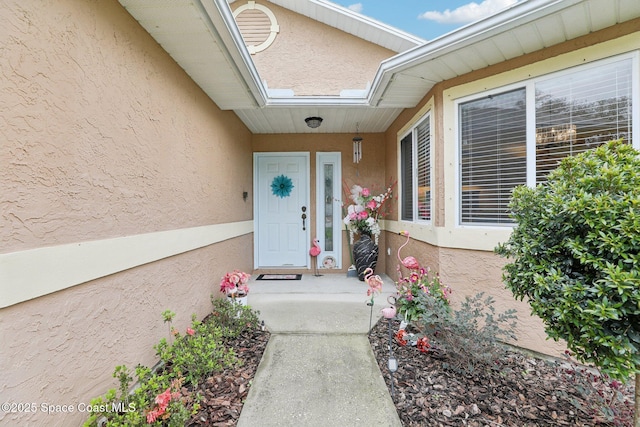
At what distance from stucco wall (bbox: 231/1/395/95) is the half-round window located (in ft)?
0.87

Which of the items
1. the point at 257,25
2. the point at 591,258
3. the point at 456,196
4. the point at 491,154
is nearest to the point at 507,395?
the point at 591,258

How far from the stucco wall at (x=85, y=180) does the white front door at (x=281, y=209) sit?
8.09 feet

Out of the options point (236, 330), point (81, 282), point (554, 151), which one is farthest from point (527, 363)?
point (81, 282)

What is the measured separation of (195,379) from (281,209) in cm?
335

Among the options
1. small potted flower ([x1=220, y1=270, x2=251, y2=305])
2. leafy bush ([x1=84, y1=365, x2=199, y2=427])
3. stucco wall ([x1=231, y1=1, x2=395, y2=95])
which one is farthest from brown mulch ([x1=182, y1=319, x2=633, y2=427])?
stucco wall ([x1=231, y1=1, x2=395, y2=95])

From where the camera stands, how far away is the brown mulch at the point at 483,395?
161 cm

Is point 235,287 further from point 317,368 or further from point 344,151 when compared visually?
point 344,151

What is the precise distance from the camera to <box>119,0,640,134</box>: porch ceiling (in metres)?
1.83

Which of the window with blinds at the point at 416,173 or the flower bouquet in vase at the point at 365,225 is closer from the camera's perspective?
the window with blinds at the point at 416,173

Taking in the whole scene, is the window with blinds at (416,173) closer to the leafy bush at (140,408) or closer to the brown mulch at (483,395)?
the brown mulch at (483,395)

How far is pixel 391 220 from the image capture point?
4543 mm

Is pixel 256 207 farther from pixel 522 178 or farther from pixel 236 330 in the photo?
pixel 522 178

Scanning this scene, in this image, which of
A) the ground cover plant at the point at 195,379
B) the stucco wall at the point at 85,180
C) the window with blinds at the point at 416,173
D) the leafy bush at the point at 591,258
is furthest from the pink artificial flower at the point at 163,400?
the window with blinds at the point at 416,173

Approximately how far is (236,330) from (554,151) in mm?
3140
